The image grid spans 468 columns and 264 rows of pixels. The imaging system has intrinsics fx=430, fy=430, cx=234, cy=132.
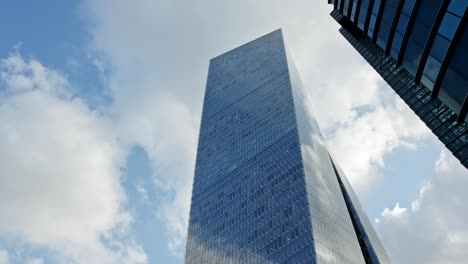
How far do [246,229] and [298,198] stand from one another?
48.6 ft

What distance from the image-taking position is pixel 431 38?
1051 inches

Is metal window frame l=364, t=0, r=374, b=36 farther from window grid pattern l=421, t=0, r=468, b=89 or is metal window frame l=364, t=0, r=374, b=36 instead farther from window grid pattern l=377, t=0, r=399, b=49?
window grid pattern l=421, t=0, r=468, b=89

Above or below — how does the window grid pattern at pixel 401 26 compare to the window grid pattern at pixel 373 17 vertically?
below

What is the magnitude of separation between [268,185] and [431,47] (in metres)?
84.0

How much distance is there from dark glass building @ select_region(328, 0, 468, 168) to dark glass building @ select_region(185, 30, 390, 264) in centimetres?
4959

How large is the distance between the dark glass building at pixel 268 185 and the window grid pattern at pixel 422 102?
134 feet

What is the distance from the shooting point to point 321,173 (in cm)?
11381

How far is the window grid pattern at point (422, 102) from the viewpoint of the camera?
1332 inches

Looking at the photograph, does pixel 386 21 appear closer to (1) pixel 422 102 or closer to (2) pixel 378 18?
(2) pixel 378 18

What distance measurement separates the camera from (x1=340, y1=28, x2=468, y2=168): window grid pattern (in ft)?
111

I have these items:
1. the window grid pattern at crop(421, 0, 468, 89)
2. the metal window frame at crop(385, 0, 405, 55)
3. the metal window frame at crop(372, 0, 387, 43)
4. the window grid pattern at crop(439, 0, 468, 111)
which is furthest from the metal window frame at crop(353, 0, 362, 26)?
the window grid pattern at crop(439, 0, 468, 111)

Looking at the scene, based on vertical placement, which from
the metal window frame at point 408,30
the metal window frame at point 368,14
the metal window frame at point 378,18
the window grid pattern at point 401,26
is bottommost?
the metal window frame at point 408,30

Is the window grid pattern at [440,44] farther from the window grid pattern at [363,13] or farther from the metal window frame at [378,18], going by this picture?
the window grid pattern at [363,13]

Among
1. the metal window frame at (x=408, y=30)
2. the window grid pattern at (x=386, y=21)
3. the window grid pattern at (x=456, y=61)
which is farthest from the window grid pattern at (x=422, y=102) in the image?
the window grid pattern at (x=386, y=21)
